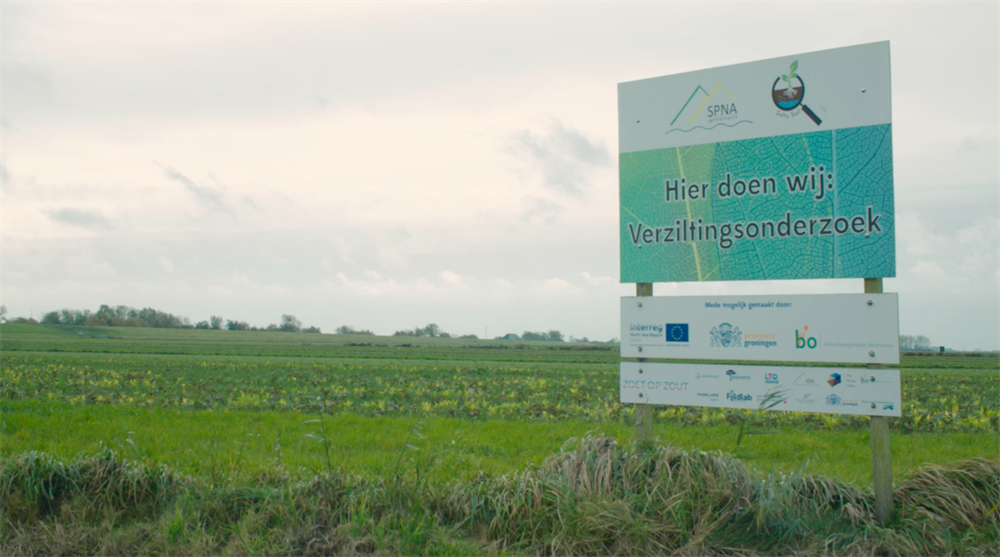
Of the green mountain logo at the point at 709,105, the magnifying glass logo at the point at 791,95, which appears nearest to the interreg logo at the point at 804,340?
the magnifying glass logo at the point at 791,95

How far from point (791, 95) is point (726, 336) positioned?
97.1 inches

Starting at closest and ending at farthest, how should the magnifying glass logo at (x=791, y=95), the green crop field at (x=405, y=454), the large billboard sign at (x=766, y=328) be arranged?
the green crop field at (x=405, y=454) → the large billboard sign at (x=766, y=328) → the magnifying glass logo at (x=791, y=95)

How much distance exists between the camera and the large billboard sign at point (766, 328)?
5723mm

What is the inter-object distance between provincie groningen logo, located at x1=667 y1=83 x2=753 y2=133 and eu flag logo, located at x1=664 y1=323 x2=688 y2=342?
2.05m

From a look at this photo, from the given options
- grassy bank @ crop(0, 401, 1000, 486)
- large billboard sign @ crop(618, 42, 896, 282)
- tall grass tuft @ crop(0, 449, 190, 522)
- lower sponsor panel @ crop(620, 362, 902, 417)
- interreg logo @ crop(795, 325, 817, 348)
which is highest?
large billboard sign @ crop(618, 42, 896, 282)

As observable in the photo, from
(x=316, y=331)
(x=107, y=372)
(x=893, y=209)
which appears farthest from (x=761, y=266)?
(x=316, y=331)

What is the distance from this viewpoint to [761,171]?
6215 mm

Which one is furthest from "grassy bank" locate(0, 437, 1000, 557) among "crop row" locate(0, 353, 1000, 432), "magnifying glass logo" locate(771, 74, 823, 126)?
"magnifying glass logo" locate(771, 74, 823, 126)

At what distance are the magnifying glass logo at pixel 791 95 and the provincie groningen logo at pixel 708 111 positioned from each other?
1.09ft

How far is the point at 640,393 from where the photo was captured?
6.66 m

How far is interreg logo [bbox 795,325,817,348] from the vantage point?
5.90 m

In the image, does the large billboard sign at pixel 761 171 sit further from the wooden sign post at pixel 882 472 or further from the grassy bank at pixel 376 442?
the grassy bank at pixel 376 442

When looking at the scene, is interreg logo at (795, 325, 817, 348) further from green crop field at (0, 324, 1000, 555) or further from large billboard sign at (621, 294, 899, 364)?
green crop field at (0, 324, 1000, 555)

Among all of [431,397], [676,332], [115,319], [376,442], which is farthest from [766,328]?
[115,319]
